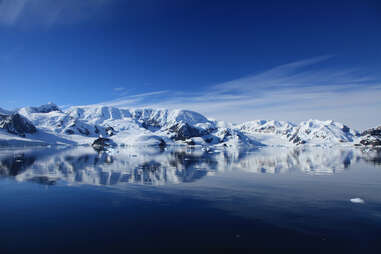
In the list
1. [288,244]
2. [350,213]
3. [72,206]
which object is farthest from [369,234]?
[72,206]

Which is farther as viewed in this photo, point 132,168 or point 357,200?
point 132,168

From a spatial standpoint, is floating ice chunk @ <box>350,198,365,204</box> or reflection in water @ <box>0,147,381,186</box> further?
reflection in water @ <box>0,147,381,186</box>

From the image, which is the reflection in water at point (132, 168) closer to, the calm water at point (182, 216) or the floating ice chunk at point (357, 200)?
the calm water at point (182, 216)

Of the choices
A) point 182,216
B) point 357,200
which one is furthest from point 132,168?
point 357,200

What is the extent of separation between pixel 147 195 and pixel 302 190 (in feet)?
59.4

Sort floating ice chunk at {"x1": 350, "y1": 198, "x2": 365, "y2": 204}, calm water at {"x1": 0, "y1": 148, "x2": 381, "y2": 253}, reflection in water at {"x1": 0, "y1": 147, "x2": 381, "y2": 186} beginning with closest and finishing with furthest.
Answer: calm water at {"x1": 0, "y1": 148, "x2": 381, "y2": 253} < floating ice chunk at {"x1": 350, "y1": 198, "x2": 365, "y2": 204} < reflection in water at {"x1": 0, "y1": 147, "x2": 381, "y2": 186}

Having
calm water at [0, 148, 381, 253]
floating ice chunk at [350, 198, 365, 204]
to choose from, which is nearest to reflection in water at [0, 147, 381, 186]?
calm water at [0, 148, 381, 253]

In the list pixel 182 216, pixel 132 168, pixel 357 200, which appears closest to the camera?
pixel 182 216

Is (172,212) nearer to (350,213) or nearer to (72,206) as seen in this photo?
(72,206)

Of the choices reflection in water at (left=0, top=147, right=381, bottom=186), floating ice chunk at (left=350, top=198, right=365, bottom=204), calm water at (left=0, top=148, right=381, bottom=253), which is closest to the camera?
calm water at (left=0, top=148, right=381, bottom=253)

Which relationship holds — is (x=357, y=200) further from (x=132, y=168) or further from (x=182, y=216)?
(x=132, y=168)

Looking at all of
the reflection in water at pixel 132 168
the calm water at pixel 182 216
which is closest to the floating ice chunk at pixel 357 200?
the calm water at pixel 182 216

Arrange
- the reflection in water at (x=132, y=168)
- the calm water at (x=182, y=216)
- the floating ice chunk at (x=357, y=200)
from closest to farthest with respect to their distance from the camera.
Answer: the calm water at (x=182, y=216), the floating ice chunk at (x=357, y=200), the reflection in water at (x=132, y=168)

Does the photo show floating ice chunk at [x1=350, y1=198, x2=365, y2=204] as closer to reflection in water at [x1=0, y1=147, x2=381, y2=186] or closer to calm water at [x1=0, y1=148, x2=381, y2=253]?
calm water at [x1=0, y1=148, x2=381, y2=253]
